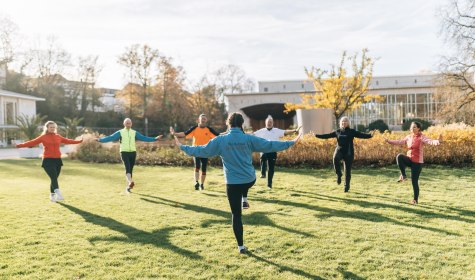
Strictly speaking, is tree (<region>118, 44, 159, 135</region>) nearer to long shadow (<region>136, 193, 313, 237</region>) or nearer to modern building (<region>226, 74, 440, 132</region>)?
modern building (<region>226, 74, 440, 132</region>)

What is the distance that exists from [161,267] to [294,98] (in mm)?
45990

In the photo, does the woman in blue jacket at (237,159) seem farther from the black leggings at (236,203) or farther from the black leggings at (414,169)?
the black leggings at (414,169)

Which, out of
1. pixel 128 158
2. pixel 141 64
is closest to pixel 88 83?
pixel 141 64

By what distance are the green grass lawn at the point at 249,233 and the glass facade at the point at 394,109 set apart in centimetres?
3851

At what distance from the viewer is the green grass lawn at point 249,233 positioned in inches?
197

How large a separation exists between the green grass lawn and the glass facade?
38.5 metres

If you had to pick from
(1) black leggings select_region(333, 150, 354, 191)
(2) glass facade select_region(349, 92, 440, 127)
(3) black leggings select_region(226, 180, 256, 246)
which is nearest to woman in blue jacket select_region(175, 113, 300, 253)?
(3) black leggings select_region(226, 180, 256, 246)

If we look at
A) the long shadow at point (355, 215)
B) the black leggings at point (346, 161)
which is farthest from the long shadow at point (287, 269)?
the black leggings at point (346, 161)

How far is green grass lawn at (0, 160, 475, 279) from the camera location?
5.00 m

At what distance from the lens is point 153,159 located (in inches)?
781

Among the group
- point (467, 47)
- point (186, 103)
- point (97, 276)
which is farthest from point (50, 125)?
point (186, 103)

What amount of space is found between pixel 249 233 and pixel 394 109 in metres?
47.0

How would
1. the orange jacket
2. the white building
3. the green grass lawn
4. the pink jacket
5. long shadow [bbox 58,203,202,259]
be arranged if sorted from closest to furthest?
the green grass lawn, long shadow [bbox 58,203,202,259], the pink jacket, the orange jacket, the white building

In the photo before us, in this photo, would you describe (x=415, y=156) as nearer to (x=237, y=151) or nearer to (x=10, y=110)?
(x=237, y=151)
